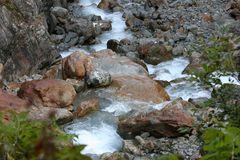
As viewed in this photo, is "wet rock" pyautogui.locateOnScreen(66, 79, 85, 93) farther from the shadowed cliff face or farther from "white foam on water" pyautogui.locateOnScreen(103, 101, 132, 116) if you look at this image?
the shadowed cliff face

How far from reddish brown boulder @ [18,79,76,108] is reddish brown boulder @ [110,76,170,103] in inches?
46.1

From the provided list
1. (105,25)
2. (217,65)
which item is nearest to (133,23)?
(105,25)

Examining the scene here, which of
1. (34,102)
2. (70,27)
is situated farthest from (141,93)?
(70,27)

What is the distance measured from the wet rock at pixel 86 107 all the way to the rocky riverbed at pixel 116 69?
20 millimetres

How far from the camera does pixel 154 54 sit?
12.6 metres

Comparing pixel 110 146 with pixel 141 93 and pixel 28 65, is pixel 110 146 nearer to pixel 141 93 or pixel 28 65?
pixel 141 93

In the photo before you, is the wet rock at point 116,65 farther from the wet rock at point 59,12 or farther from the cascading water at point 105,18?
the wet rock at point 59,12

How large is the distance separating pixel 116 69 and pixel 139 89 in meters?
1.45

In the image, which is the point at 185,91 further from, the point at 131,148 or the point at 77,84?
the point at 131,148

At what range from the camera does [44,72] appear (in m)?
10.9

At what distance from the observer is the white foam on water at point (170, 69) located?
11.3 meters

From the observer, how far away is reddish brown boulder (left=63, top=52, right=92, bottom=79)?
10.1 m

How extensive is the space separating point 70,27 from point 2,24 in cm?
422

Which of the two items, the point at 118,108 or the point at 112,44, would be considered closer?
the point at 118,108
